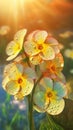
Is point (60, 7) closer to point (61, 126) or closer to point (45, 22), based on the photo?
point (45, 22)

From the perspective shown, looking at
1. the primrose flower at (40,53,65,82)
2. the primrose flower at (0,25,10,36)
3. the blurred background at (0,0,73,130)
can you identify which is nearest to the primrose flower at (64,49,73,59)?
the blurred background at (0,0,73,130)

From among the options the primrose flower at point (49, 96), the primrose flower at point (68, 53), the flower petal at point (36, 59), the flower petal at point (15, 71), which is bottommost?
the primrose flower at point (68, 53)

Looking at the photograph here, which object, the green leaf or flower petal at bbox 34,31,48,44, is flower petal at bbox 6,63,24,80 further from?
the green leaf

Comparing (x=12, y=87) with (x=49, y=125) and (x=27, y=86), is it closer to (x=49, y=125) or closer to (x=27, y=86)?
(x=27, y=86)

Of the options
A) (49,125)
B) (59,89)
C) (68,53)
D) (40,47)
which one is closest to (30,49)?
(40,47)

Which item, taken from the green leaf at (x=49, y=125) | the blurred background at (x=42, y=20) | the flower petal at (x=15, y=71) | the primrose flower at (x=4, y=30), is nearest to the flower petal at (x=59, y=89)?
the flower petal at (x=15, y=71)

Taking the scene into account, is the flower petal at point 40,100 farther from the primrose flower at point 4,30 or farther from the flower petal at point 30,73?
the primrose flower at point 4,30

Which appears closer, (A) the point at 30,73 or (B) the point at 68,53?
(A) the point at 30,73
